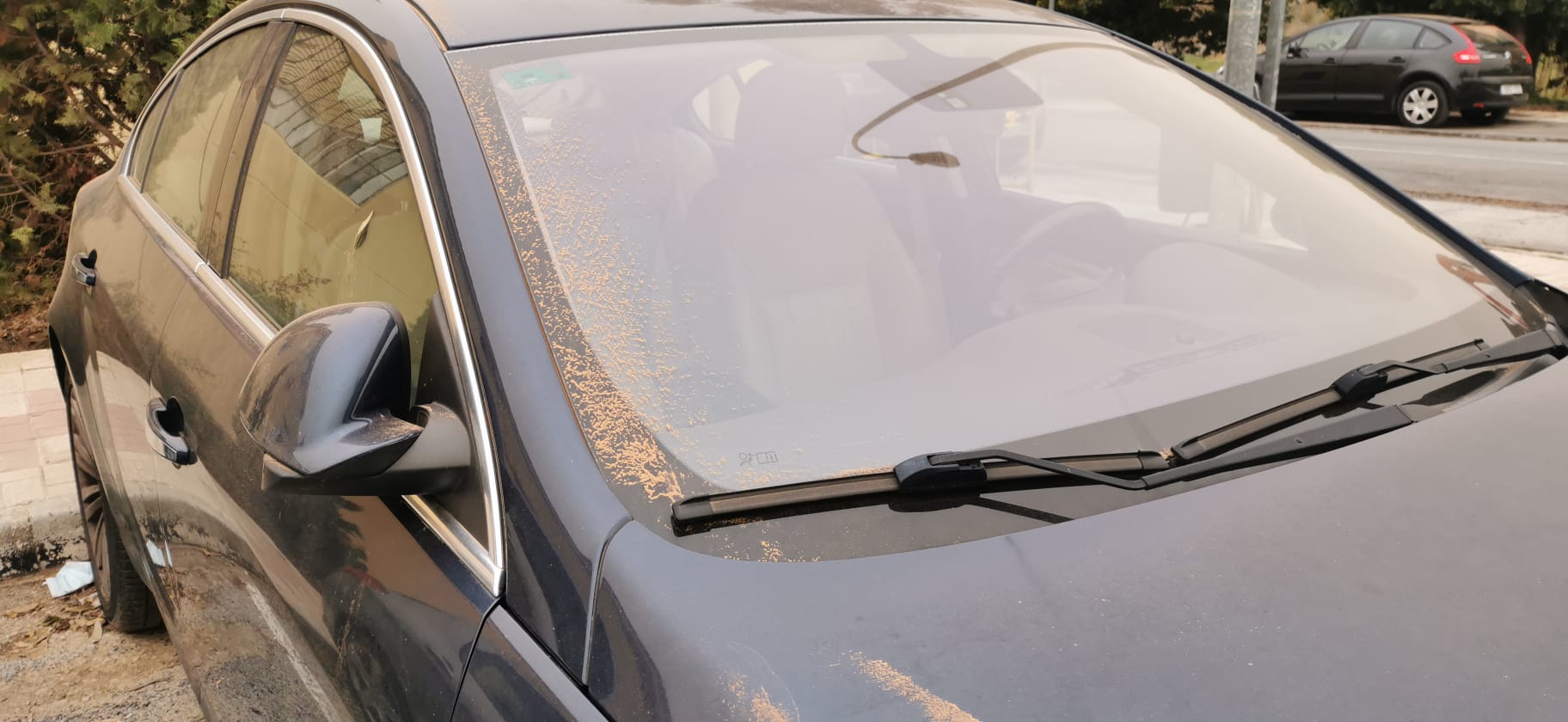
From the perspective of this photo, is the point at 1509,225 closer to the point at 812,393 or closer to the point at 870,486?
the point at 812,393

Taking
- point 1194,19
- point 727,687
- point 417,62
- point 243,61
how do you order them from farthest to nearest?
point 1194,19, point 243,61, point 417,62, point 727,687

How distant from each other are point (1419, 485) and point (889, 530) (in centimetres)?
65

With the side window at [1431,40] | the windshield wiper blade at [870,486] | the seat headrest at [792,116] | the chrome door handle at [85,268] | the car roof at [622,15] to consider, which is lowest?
the side window at [1431,40]

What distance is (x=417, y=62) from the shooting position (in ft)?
5.98

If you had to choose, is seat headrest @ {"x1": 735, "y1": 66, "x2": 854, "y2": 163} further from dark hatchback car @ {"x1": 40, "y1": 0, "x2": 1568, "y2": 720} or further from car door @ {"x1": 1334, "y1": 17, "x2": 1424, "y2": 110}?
car door @ {"x1": 1334, "y1": 17, "x2": 1424, "y2": 110}

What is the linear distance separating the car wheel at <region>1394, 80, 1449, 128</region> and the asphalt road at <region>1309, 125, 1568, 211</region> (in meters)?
0.58

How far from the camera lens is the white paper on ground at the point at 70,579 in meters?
3.76

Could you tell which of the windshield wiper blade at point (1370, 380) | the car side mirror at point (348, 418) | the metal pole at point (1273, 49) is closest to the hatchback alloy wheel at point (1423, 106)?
the metal pole at point (1273, 49)

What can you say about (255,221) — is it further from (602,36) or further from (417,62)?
(602,36)

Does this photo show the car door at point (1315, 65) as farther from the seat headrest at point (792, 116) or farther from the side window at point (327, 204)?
the side window at point (327, 204)

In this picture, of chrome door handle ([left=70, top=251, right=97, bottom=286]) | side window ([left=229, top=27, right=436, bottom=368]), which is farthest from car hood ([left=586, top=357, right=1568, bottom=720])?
chrome door handle ([left=70, top=251, right=97, bottom=286])

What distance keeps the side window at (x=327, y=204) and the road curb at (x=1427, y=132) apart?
1488 centimetres

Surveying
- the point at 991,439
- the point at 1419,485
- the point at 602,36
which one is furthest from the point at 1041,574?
the point at 602,36

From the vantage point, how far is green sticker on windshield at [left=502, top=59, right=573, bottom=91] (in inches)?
71.2
